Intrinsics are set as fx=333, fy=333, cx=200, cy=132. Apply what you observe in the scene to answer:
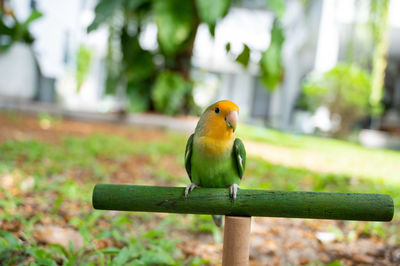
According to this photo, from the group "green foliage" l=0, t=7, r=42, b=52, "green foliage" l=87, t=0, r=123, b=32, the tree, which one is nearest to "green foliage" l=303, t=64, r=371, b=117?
the tree

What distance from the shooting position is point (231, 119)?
1.19 m

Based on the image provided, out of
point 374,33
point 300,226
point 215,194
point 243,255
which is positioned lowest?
point 300,226

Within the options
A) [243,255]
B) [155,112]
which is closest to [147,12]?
[155,112]

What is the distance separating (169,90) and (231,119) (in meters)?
5.61

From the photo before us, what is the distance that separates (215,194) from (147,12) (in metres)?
6.02

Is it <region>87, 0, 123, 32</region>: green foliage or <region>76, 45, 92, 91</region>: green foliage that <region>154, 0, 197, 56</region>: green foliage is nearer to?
<region>87, 0, 123, 32</region>: green foliage

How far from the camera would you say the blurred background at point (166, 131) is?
1.86m

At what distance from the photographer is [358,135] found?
33.2 feet

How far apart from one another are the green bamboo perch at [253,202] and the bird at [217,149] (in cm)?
7

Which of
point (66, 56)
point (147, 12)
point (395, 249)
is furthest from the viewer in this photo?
point (66, 56)

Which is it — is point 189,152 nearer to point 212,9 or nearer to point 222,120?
point 222,120

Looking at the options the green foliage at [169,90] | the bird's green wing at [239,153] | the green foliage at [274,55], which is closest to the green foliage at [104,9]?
the green foliage at [274,55]

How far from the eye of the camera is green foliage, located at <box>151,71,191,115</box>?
259 inches

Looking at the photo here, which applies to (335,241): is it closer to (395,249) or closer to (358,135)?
(395,249)
